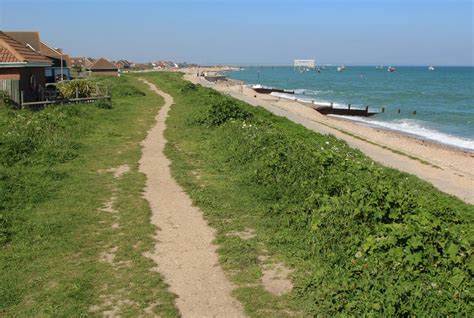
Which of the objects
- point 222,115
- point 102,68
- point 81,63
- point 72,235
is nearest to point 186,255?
point 72,235

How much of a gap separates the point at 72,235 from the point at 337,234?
15.4 ft

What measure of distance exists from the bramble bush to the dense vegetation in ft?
0.05

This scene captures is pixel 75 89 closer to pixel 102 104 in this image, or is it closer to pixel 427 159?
pixel 102 104

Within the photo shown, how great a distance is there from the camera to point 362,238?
731 cm

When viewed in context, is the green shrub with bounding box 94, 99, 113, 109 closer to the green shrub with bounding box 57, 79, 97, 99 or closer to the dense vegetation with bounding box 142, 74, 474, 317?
the green shrub with bounding box 57, 79, 97, 99

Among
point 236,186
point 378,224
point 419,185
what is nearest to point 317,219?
point 378,224

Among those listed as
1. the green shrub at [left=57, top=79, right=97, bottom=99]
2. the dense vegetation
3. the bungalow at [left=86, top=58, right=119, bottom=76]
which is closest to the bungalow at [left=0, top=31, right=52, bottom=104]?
the green shrub at [left=57, top=79, right=97, bottom=99]

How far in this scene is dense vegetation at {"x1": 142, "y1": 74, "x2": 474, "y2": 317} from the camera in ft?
18.7

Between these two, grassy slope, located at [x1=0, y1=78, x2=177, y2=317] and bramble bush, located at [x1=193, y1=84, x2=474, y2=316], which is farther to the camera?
grassy slope, located at [x1=0, y1=78, x2=177, y2=317]

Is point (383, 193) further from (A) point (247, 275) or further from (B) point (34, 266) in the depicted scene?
(B) point (34, 266)

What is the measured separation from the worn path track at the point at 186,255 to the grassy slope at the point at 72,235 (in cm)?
22

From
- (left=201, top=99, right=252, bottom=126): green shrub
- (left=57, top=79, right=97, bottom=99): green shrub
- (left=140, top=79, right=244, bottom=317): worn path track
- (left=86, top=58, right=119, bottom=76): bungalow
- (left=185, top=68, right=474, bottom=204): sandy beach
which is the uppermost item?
(left=86, top=58, right=119, bottom=76): bungalow

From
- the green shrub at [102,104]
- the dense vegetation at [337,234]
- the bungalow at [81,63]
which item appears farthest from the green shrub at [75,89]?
the bungalow at [81,63]

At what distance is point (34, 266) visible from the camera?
24.2 ft
